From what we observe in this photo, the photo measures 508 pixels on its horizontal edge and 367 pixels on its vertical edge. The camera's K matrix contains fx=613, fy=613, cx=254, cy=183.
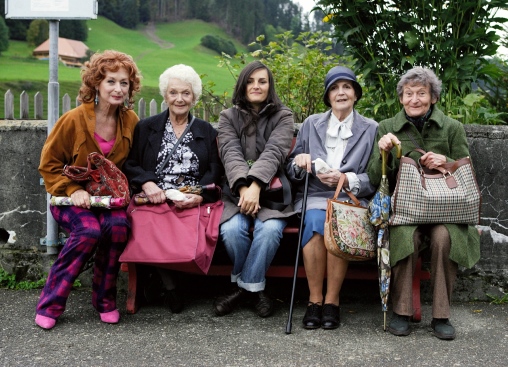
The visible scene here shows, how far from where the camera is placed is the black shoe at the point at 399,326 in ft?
12.2

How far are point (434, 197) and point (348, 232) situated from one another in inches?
21.7

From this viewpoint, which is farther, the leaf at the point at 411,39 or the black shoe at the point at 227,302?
the leaf at the point at 411,39

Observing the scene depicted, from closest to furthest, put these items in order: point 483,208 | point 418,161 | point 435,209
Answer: point 435,209, point 418,161, point 483,208

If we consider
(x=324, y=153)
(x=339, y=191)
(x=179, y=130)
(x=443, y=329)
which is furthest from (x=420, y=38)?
(x=443, y=329)

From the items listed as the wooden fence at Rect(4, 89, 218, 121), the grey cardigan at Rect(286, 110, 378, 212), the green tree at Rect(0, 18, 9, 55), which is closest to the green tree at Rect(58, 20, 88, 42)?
the green tree at Rect(0, 18, 9, 55)

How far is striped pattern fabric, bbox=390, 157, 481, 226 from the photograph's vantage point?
367 centimetres

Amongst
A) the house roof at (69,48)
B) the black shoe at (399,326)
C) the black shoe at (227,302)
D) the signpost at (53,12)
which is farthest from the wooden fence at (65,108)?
the house roof at (69,48)

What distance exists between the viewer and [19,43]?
136 feet

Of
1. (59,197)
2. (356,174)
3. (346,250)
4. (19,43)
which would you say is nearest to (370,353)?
(346,250)

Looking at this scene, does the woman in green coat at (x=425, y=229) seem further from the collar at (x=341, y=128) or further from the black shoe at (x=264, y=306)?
the black shoe at (x=264, y=306)

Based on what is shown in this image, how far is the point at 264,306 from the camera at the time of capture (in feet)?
13.3

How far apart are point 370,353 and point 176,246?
1.34 metres

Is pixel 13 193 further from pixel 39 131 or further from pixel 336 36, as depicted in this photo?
pixel 336 36

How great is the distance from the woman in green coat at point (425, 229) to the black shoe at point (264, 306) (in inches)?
31.5
